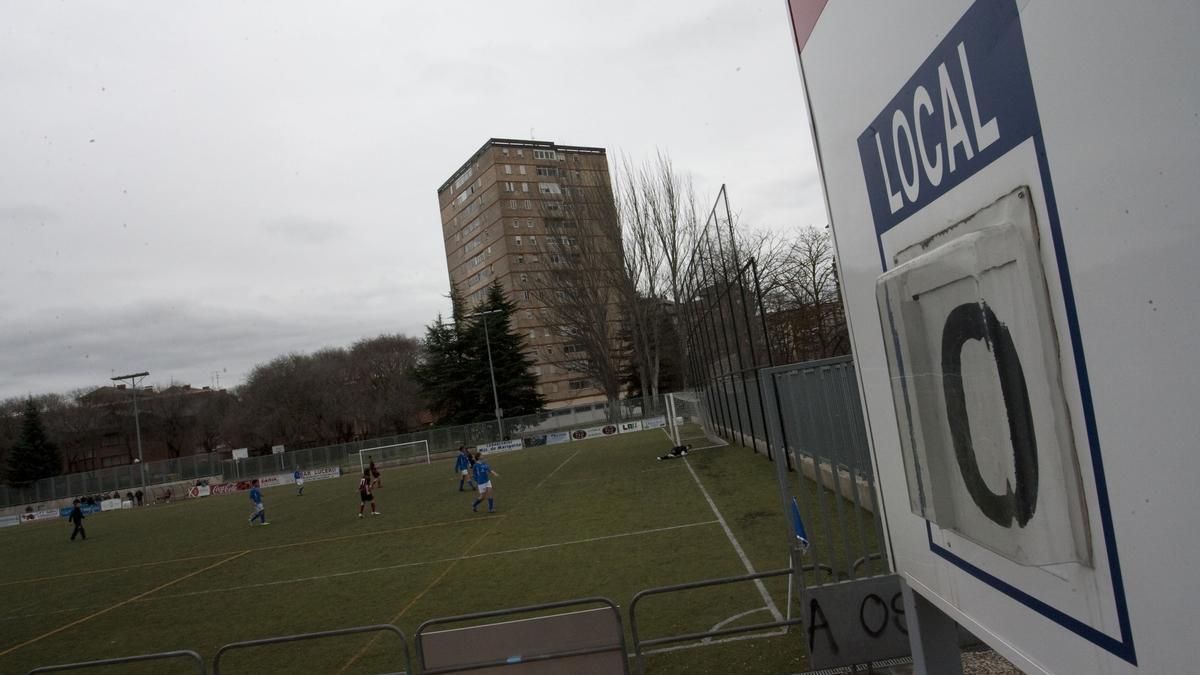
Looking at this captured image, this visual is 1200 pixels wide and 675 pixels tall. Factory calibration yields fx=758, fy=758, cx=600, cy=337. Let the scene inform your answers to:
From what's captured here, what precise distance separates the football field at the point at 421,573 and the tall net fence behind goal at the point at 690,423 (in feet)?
17.3

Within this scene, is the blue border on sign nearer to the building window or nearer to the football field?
the football field

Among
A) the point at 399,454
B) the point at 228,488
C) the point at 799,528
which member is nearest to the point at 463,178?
the point at 399,454

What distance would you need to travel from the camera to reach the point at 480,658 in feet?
19.0

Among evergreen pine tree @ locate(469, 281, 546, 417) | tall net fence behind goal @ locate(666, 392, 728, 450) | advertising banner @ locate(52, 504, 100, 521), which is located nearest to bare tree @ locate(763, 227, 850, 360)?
tall net fence behind goal @ locate(666, 392, 728, 450)

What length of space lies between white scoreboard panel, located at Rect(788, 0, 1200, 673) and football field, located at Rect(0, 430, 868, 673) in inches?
218

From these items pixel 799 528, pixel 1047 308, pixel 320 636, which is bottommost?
pixel 320 636

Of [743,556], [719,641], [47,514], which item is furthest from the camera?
[47,514]

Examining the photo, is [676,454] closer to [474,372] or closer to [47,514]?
[474,372]

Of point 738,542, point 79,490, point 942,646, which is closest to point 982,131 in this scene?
point 942,646

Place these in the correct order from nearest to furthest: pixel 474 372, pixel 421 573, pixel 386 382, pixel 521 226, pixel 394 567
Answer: pixel 421 573 → pixel 394 567 → pixel 474 372 → pixel 386 382 → pixel 521 226

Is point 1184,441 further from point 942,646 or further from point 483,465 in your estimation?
point 483,465

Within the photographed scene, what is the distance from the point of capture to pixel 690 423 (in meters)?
51.1

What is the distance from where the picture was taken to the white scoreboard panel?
0.98 meters

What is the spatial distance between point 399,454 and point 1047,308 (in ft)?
182
